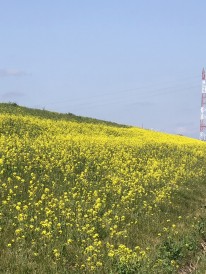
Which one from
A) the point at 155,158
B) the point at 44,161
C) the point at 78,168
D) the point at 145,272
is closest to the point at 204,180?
the point at 155,158

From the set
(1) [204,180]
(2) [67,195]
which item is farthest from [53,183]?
(1) [204,180]

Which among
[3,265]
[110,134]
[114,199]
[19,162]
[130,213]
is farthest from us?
[110,134]

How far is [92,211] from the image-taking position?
1058 centimetres

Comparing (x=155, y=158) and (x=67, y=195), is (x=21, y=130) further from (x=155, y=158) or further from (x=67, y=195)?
(x=67, y=195)

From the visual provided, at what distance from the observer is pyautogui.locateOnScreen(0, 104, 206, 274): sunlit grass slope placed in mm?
8055

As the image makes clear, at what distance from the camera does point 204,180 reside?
736 inches

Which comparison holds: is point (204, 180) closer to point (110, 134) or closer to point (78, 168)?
point (78, 168)

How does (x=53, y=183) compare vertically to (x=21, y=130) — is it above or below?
below

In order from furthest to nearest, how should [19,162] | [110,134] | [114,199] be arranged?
[110,134], [19,162], [114,199]

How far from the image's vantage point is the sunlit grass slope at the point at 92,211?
8.05 metres

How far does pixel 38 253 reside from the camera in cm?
802

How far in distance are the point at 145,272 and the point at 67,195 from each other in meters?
4.76

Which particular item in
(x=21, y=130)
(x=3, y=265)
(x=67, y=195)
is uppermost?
(x=21, y=130)

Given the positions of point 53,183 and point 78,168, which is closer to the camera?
point 53,183
